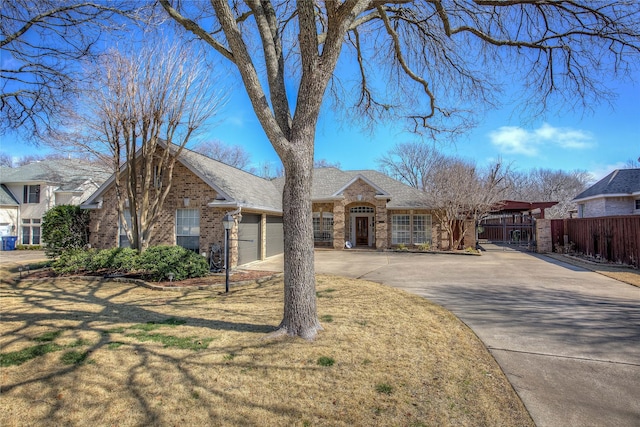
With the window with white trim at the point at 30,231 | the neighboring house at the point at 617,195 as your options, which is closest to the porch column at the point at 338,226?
the neighboring house at the point at 617,195

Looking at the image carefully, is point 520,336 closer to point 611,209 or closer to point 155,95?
point 155,95

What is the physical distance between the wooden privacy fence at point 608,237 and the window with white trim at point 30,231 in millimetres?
35122

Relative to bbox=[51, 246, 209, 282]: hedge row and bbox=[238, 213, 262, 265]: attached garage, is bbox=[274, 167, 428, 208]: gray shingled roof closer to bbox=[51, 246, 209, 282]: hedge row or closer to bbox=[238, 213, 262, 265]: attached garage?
bbox=[238, 213, 262, 265]: attached garage

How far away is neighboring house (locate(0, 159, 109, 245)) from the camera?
2508 centimetres

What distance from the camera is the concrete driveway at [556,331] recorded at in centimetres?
344

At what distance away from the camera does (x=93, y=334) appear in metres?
5.30

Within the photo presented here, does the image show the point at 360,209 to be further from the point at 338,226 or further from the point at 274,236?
the point at 274,236


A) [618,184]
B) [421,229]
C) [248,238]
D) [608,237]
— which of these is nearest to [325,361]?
[248,238]

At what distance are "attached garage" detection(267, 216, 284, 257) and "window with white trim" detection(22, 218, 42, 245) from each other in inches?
776

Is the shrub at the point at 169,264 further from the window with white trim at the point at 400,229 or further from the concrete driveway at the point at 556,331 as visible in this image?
the window with white trim at the point at 400,229

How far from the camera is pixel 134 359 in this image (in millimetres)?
4352

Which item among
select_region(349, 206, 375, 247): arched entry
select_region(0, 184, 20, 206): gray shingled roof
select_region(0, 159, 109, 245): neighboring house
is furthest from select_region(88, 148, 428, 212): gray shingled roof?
select_region(0, 184, 20, 206): gray shingled roof

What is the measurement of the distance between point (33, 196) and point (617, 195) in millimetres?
39793

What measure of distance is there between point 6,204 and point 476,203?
32.3 m
